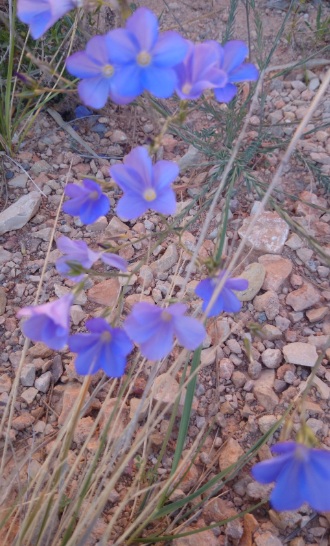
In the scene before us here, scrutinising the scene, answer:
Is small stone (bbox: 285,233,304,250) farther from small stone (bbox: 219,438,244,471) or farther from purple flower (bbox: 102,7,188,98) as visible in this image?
purple flower (bbox: 102,7,188,98)

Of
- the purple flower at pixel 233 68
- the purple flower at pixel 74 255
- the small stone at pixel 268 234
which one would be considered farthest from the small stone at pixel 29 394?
the purple flower at pixel 233 68

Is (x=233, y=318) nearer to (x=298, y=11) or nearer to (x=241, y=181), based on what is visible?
(x=241, y=181)

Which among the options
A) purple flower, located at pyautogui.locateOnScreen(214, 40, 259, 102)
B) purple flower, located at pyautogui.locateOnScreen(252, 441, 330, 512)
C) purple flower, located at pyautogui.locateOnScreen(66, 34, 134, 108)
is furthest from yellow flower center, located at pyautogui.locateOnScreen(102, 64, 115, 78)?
purple flower, located at pyautogui.locateOnScreen(252, 441, 330, 512)

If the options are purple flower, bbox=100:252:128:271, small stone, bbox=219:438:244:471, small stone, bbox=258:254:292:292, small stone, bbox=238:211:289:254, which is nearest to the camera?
purple flower, bbox=100:252:128:271

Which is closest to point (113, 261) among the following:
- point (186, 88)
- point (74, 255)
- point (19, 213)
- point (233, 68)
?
point (74, 255)

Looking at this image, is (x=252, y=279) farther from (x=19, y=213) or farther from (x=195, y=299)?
(x=19, y=213)

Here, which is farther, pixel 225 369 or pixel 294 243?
pixel 294 243
